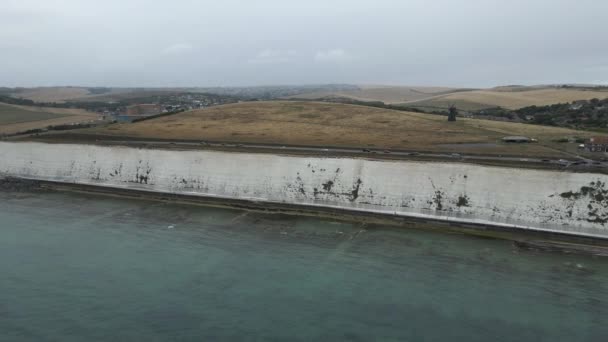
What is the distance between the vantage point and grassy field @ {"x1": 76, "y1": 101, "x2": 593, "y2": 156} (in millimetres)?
41469

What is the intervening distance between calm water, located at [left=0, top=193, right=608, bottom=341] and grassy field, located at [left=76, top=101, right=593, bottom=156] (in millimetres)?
Result: 16429

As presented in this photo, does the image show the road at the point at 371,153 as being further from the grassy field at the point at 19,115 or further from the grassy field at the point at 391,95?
the grassy field at the point at 391,95

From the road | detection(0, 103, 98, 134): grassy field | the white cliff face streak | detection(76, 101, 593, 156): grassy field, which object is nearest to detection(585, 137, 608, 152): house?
detection(76, 101, 593, 156): grassy field

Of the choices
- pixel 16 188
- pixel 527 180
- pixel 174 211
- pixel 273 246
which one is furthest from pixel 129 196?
pixel 527 180

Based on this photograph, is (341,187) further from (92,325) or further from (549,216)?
(92,325)

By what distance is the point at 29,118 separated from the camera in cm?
7681

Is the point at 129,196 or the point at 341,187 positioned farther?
the point at 129,196

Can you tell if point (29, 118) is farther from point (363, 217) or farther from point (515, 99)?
point (515, 99)

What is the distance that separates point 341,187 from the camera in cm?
3272

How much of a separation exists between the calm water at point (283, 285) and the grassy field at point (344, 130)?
16429mm

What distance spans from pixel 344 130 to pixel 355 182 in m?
18.9

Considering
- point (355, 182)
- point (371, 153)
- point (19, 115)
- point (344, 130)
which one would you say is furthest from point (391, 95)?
point (355, 182)

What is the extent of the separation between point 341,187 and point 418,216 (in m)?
6.46

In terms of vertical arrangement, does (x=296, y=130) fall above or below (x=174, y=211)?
above
